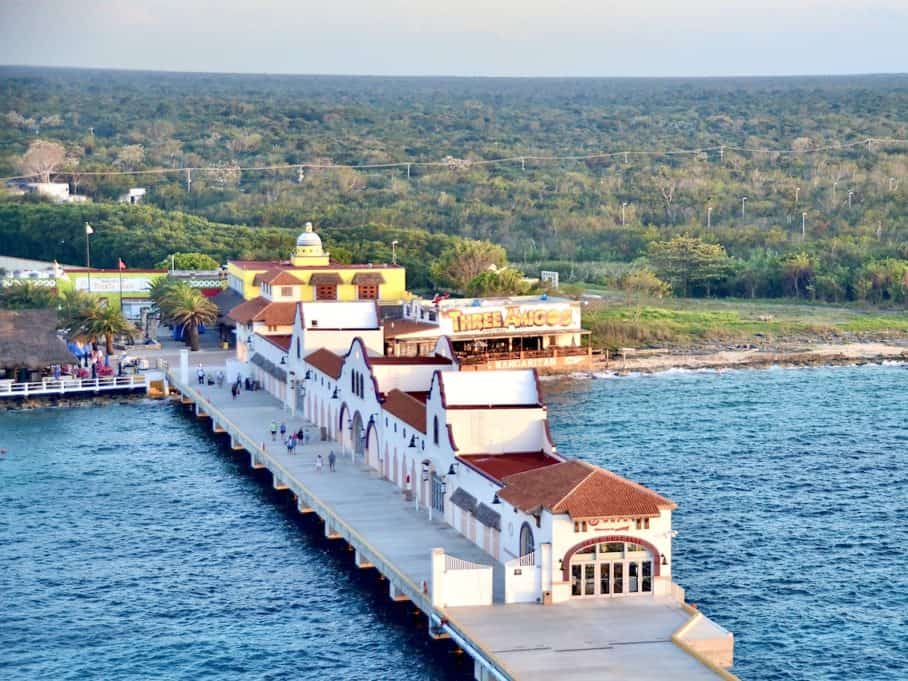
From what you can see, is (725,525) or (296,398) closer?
(725,525)


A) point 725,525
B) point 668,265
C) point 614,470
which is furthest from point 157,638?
point 668,265

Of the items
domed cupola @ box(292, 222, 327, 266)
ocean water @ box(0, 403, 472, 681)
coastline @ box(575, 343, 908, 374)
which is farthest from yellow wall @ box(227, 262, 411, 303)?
ocean water @ box(0, 403, 472, 681)

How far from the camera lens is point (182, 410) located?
268 feet

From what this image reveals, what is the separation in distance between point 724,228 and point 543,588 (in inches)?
4426

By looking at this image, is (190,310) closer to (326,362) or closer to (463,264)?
(463,264)

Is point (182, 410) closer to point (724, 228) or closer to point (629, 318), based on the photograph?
point (629, 318)

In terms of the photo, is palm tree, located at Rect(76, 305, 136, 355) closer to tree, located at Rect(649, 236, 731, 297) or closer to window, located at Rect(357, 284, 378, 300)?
window, located at Rect(357, 284, 378, 300)

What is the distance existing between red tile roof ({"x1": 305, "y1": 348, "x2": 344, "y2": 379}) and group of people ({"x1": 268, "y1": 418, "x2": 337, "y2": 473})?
2.51 metres

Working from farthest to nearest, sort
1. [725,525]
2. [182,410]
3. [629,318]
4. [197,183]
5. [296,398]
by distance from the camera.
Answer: [197,183]
[629,318]
[182,410]
[296,398]
[725,525]

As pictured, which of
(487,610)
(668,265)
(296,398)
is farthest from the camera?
(668,265)

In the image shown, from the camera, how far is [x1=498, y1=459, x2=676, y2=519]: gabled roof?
4403cm

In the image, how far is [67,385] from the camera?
83938 millimetres

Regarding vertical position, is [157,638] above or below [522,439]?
below

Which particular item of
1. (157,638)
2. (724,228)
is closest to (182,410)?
(157,638)
